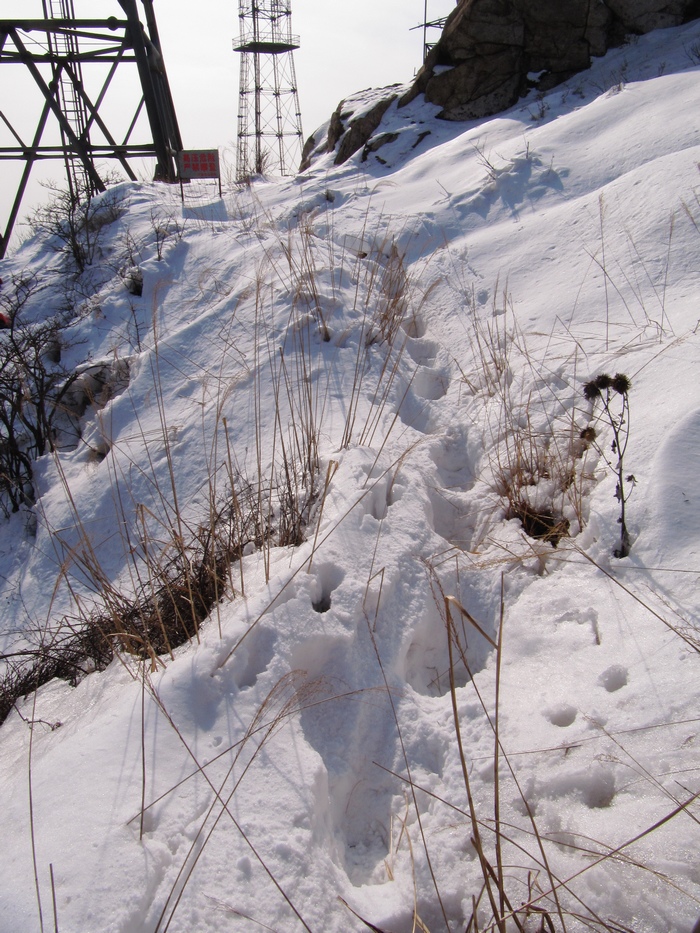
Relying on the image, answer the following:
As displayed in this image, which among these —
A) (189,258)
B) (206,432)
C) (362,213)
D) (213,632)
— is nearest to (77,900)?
(213,632)

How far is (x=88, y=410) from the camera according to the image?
4.12m

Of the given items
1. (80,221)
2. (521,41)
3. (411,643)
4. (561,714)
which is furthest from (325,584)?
(521,41)

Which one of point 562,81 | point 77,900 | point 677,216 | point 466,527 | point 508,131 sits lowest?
point 466,527

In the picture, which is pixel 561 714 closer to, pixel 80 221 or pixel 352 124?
pixel 80 221

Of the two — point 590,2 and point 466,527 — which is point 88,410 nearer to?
point 466,527

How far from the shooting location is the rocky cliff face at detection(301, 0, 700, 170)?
7582mm

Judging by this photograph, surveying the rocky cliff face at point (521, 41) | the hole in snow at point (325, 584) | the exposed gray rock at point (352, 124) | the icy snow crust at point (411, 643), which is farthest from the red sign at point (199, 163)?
the hole in snow at point (325, 584)

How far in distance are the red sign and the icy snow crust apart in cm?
405

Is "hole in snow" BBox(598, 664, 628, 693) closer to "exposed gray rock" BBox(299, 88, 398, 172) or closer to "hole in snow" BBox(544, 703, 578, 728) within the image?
"hole in snow" BBox(544, 703, 578, 728)

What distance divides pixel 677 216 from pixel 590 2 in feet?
21.2

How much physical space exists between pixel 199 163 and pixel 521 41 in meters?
4.58

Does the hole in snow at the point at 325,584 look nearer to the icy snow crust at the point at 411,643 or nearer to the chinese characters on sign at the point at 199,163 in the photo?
the icy snow crust at the point at 411,643

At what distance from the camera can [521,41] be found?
7.85 m

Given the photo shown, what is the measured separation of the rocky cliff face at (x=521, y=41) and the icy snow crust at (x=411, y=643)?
5.26m
